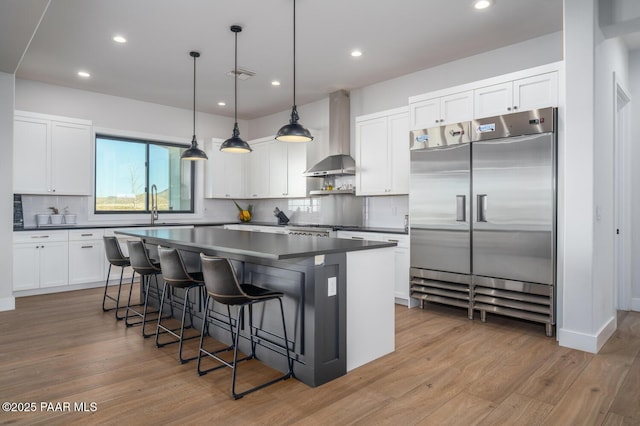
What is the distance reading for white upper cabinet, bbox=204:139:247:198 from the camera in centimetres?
738

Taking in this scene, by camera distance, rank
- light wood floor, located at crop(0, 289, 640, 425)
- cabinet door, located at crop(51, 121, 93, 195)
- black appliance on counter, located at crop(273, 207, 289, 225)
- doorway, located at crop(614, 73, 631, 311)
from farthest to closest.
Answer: black appliance on counter, located at crop(273, 207, 289, 225) < cabinet door, located at crop(51, 121, 93, 195) < doorway, located at crop(614, 73, 631, 311) < light wood floor, located at crop(0, 289, 640, 425)

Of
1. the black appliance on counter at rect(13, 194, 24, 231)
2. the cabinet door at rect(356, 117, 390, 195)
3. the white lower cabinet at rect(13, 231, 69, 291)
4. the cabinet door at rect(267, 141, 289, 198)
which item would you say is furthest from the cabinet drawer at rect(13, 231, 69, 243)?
the cabinet door at rect(356, 117, 390, 195)

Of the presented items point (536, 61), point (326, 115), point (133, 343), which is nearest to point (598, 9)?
point (536, 61)

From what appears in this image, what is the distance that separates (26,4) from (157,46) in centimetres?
158

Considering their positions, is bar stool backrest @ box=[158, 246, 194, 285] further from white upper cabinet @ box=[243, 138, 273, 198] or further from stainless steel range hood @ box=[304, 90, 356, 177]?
white upper cabinet @ box=[243, 138, 273, 198]

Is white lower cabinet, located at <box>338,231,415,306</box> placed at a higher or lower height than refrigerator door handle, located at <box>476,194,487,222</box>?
lower

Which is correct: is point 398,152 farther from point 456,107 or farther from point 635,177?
point 635,177

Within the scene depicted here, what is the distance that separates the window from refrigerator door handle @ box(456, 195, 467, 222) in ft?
16.8

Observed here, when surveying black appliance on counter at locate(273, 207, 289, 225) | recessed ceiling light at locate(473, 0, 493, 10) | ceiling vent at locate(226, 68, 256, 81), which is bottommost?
black appliance on counter at locate(273, 207, 289, 225)

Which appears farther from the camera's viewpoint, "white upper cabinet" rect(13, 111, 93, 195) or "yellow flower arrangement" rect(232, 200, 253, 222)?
"yellow flower arrangement" rect(232, 200, 253, 222)

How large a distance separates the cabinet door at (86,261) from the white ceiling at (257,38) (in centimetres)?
238

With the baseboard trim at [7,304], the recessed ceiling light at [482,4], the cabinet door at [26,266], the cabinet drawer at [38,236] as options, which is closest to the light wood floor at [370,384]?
the baseboard trim at [7,304]

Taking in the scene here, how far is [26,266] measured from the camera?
516cm

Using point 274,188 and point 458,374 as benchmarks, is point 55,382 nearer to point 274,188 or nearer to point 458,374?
point 458,374
